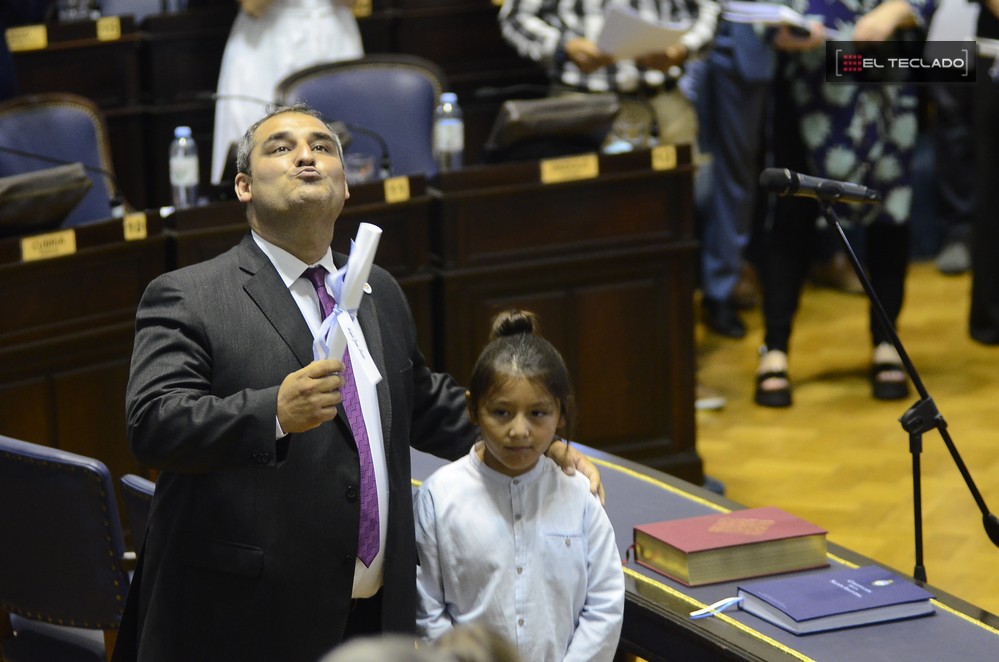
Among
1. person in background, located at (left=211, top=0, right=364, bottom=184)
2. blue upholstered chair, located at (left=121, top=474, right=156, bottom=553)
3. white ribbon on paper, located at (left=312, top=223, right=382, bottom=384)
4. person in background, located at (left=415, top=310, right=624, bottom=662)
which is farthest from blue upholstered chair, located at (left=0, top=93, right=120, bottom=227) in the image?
white ribbon on paper, located at (left=312, top=223, right=382, bottom=384)

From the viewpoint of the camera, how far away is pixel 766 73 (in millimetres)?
5984

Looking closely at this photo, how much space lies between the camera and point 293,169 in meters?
2.11

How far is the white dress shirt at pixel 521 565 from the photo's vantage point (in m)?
2.24

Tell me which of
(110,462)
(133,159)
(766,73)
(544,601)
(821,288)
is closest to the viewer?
(544,601)

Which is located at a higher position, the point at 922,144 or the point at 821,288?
the point at 922,144

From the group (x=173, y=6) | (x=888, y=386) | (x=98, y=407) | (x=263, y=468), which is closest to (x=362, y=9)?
(x=173, y=6)

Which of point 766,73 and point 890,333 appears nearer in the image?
point 890,333

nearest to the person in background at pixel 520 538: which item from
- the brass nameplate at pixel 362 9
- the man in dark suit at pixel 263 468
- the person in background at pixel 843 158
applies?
the man in dark suit at pixel 263 468

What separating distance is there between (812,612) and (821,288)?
4.87 meters

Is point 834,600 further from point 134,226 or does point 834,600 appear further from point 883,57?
point 883,57

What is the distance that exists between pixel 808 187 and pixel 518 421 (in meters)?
0.72

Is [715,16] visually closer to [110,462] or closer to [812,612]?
[110,462]

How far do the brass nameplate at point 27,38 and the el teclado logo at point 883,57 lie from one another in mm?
2722

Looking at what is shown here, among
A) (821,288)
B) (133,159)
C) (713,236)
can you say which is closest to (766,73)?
(713,236)
